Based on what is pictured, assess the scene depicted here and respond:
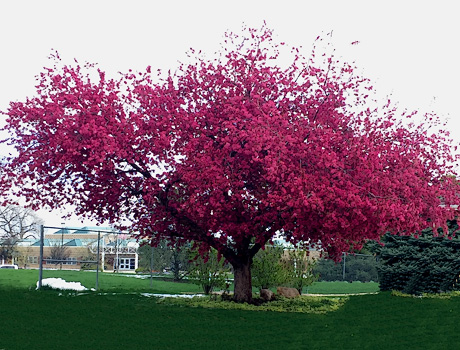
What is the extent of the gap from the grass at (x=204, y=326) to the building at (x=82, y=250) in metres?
7.97

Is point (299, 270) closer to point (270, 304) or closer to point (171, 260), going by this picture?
point (270, 304)

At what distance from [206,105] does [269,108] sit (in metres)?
2.05

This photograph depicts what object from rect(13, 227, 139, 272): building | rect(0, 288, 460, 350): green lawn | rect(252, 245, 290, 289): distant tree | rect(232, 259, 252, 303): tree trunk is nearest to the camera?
rect(0, 288, 460, 350): green lawn

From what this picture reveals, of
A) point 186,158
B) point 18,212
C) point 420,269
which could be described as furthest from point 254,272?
point 18,212

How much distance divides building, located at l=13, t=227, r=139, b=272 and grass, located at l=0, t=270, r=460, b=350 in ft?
26.2

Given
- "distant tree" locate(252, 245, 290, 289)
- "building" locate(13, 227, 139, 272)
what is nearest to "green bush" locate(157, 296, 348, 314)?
"distant tree" locate(252, 245, 290, 289)

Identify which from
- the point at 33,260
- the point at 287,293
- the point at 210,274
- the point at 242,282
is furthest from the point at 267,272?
the point at 33,260

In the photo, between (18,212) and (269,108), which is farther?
(18,212)

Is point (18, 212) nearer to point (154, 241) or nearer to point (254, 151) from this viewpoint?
point (154, 241)

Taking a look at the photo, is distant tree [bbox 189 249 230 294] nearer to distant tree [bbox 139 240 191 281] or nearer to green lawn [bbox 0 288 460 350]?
green lawn [bbox 0 288 460 350]

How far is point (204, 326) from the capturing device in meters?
13.3

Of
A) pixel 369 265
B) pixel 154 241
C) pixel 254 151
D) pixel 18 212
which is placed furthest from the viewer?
pixel 18 212

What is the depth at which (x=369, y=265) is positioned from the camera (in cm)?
4434

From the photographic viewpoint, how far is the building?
30.9 meters
